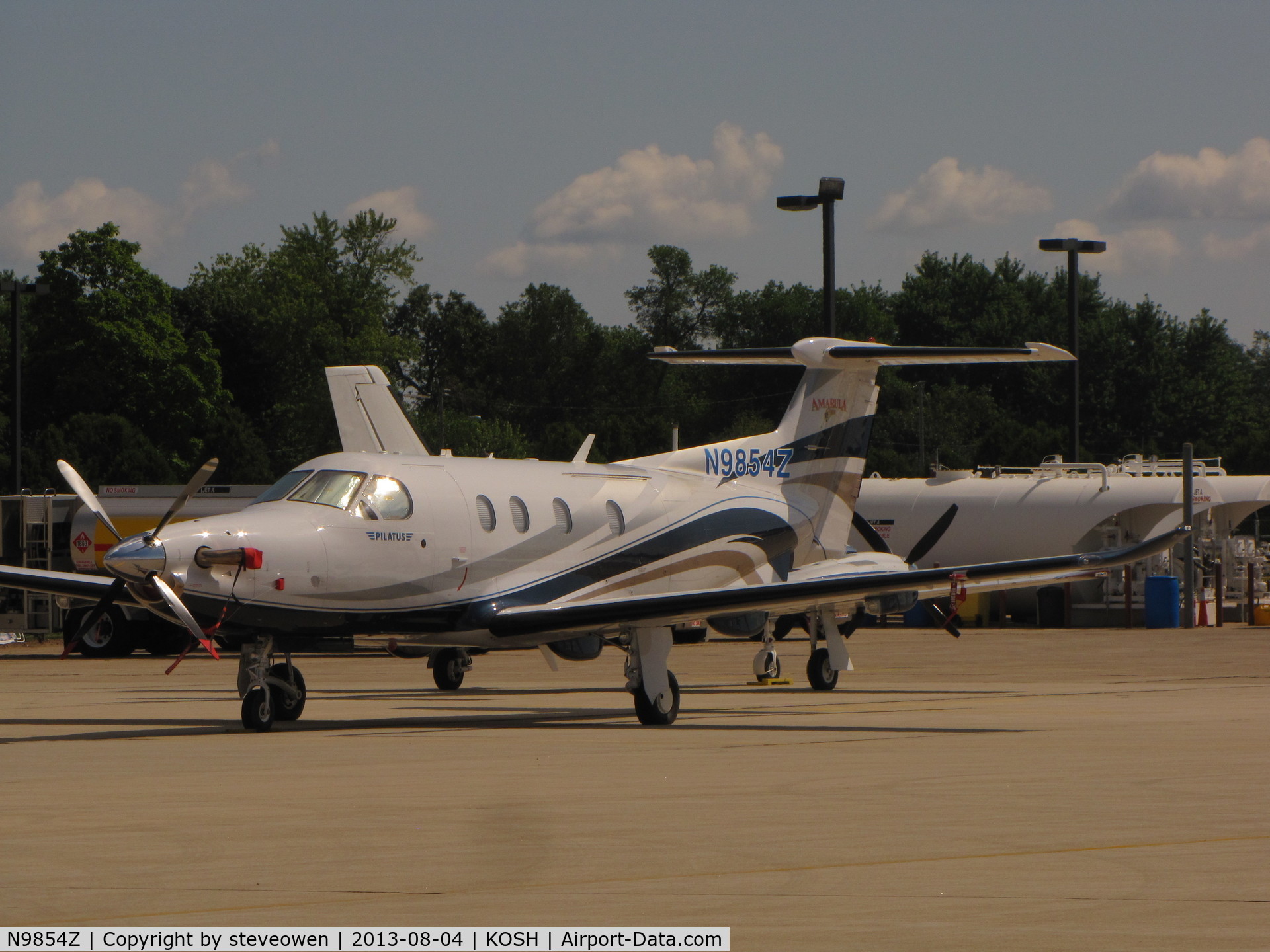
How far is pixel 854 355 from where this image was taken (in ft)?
71.4

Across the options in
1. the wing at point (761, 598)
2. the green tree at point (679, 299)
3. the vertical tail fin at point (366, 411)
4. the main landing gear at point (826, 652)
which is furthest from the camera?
the green tree at point (679, 299)

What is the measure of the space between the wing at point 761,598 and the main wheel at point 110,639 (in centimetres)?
1954

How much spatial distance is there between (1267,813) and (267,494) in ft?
33.6

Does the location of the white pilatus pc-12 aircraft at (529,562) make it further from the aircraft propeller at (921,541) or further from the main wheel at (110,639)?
the main wheel at (110,639)

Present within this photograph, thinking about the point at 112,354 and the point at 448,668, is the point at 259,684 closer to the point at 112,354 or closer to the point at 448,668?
the point at 448,668

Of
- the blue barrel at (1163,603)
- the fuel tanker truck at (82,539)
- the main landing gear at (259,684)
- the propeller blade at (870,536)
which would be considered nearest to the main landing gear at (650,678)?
the main landing gear at (259,684)

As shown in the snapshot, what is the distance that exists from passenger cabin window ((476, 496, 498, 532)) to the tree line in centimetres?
4887

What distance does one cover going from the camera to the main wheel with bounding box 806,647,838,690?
883 inches

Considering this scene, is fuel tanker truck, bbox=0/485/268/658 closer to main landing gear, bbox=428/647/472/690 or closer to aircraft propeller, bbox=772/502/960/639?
main landing gear, bbox=428/647/472/690

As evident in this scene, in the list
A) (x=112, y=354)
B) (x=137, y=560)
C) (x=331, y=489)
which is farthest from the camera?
(x=112, y=354)

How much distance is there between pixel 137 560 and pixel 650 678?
5466 millimetres

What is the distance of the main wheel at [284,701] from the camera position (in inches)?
655

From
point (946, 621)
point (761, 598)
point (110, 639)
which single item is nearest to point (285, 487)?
point (761, 598)

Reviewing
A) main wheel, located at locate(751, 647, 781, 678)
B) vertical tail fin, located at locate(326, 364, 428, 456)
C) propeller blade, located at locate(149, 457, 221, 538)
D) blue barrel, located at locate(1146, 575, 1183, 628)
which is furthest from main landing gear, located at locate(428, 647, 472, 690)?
blue barrel, located at locate(1146, 575, 1183, 628)
